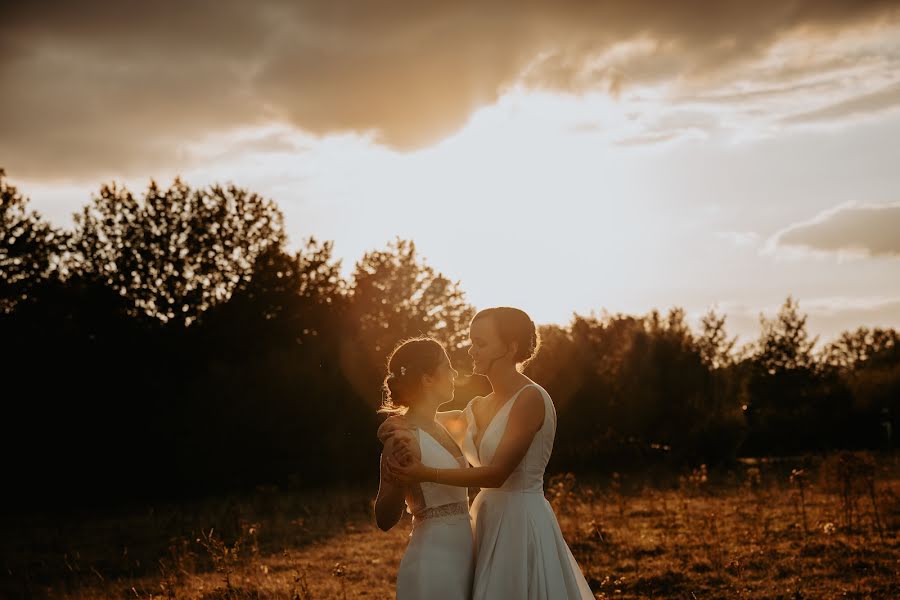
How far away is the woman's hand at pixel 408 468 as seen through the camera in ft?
15.9

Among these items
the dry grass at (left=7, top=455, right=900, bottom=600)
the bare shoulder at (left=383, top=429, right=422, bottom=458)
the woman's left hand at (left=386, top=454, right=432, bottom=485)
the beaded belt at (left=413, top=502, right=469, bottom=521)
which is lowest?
the dry grass at (left=7, top=455, right=900, bottom=600)

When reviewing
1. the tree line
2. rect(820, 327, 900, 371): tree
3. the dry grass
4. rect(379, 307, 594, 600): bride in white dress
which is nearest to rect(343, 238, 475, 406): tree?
the tree line

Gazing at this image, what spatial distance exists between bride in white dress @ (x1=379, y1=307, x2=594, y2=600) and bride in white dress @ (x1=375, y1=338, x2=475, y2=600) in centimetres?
21

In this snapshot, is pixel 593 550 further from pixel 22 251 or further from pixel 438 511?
pixel 22 251

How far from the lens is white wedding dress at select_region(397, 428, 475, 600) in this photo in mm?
5008

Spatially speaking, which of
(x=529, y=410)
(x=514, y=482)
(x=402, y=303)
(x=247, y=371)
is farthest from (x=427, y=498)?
(x=402, y=303)

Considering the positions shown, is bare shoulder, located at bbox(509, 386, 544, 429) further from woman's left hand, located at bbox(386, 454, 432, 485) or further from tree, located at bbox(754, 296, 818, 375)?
tree, located at bbox(754, 296, 818, 375)

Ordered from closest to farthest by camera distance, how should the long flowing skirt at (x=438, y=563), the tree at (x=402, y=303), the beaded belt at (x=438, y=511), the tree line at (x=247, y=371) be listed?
the long flowing skirt at (x=438, y=563) < the beaded belt at (x=438, y=511) < the tree line at (x=247, y=371) < the tree at (x=402, y=303)

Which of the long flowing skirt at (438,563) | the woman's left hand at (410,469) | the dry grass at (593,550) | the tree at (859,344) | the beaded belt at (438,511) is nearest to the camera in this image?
the woman's left hand at (410,469)

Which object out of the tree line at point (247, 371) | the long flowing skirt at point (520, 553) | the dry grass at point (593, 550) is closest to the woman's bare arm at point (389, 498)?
the long flowing skirt at point (520, 553)

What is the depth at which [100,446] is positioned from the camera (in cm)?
2672

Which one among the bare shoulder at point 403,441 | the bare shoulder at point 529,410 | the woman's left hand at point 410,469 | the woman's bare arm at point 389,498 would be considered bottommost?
the woman's bare arm at point 389,498

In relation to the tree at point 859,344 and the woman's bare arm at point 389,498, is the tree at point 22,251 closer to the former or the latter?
the woman's bare arm at point 389,498

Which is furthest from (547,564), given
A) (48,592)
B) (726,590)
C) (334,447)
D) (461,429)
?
(334,447)
